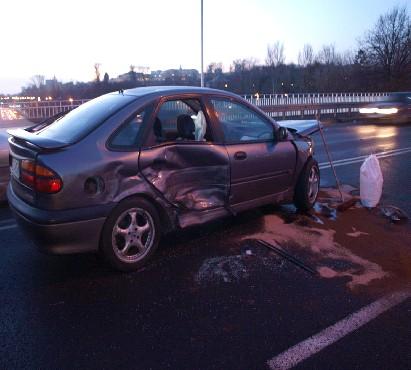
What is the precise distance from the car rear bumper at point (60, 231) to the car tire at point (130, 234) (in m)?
0.11

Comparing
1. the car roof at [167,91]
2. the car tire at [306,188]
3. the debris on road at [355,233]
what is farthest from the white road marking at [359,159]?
the car roof at [167,91]

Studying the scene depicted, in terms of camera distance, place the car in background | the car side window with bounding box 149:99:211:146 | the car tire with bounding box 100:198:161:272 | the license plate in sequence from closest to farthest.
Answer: the car tire with bounding box 100:198:161:272 → the license plate → the car side window with bounding box 149:99:211:146 → the car in background

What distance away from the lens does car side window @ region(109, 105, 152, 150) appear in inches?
148

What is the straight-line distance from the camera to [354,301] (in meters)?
3.43

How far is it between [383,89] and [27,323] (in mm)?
55350

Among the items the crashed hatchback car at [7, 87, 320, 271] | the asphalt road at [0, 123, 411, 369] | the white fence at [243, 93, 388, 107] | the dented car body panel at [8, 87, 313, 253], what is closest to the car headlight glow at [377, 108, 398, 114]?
the white fence at [243, 93, 388, 107]

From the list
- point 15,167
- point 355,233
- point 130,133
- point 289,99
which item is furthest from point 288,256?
point 289,99

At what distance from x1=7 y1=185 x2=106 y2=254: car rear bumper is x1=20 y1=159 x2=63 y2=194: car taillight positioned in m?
0.19

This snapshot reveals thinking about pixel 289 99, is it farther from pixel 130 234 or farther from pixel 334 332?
pixel 334 332

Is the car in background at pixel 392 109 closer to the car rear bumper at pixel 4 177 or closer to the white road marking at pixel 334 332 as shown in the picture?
the white road marking at pixel 334 332

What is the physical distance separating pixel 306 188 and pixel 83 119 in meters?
2.97

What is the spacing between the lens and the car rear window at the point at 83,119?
3762 mm

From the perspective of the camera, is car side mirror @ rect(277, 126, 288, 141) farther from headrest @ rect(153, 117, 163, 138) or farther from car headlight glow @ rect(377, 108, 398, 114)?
car headlight glow @ rect(377, 108, 398, 114)

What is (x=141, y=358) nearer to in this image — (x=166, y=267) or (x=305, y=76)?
(x=166, y=267)
